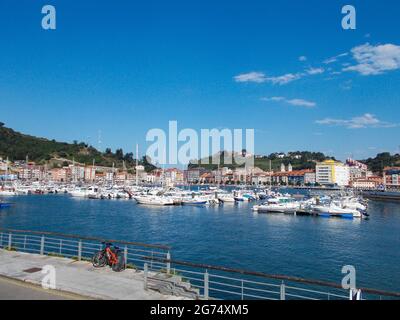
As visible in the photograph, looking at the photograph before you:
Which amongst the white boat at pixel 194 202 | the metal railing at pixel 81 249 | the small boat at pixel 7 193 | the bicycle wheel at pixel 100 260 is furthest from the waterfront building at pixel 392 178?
the bicycle wheel at pixel 100 260

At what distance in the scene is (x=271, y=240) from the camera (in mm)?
34500

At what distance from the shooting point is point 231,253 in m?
27.7

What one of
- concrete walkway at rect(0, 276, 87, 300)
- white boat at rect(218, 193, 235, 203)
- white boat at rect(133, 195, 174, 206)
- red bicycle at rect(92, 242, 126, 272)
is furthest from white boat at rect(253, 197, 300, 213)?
concrete walkway at rect(0, 276, 87, 300)

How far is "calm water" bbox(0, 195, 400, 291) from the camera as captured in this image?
23.8 meters

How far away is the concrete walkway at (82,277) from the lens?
9102 mm

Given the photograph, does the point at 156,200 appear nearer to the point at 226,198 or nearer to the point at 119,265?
Result: the point at 226,198

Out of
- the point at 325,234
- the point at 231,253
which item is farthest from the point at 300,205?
the point at 231,253

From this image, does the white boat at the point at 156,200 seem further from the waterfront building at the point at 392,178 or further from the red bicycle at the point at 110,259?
the waterfront building at the point at 392,178

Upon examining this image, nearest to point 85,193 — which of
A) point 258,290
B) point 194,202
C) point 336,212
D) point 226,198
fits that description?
point 194,202

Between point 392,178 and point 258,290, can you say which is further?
point 392,178

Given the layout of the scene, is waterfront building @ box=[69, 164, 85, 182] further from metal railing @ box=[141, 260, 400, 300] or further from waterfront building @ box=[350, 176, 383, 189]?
metal railing @ box=[141, 260, 400, 300]

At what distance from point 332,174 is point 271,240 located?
164958 millimetres
